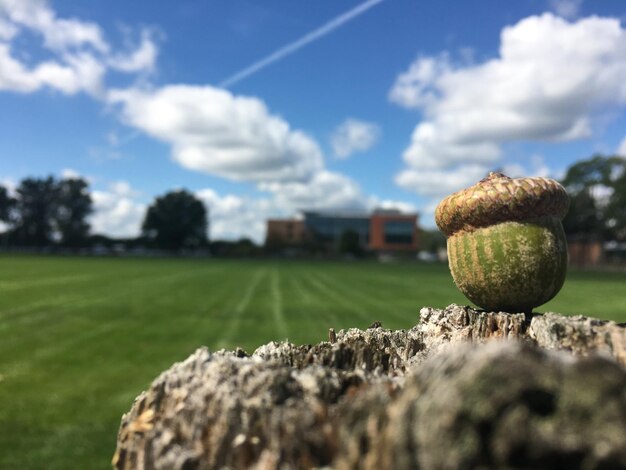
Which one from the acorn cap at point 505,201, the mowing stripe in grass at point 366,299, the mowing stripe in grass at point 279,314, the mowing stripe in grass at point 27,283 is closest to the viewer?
the acorn cap at point 505,201

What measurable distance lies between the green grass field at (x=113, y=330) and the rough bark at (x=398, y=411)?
551cm

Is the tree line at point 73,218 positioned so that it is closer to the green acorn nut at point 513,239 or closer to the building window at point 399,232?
the building window at point 399,232

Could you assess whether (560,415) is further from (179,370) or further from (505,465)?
(179,370)

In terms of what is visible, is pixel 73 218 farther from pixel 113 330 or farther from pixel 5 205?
pixel 113 330

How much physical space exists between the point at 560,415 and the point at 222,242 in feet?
411

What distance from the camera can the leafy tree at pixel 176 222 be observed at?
123m

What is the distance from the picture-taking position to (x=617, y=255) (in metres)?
72.3

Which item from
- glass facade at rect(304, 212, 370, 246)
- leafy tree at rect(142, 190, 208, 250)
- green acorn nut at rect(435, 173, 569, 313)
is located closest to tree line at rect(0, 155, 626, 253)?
leafy tree at rect(142, 190, 208, 250)

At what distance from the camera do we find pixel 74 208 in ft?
405

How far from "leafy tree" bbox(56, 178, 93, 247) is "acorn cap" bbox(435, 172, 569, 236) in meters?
128

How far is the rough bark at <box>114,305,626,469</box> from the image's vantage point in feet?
4.52

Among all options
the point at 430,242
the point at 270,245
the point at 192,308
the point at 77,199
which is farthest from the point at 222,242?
the point at 192,308

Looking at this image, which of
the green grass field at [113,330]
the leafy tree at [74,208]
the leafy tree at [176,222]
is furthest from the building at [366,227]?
the green grass field at [113,330]

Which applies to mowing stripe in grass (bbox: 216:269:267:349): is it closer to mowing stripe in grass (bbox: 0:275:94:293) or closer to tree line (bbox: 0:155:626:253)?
mowing stripe in grass (bbox: 0:275:94:293)
